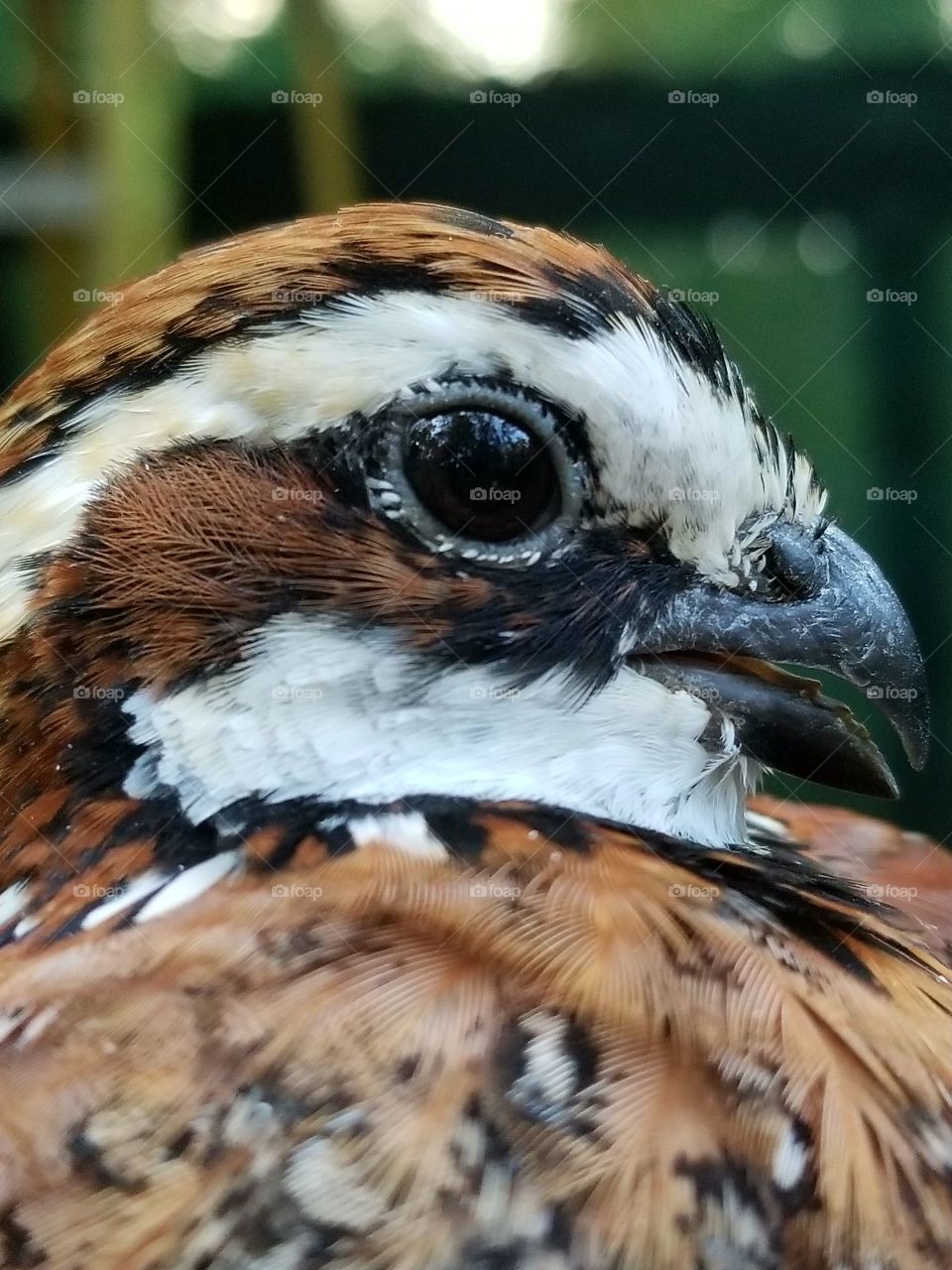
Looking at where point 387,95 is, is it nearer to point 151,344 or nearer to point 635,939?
point 151,344

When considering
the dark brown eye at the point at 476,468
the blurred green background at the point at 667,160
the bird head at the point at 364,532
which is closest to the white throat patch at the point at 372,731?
the bird head at the point at 364,532

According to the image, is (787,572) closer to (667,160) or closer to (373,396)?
(373,396)

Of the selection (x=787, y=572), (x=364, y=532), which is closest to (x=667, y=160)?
(x=787, y=572)

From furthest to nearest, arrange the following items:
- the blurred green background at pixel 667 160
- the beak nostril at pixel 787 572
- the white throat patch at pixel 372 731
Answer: the blurred green background at pixel 667 160
the beak nostril at pixel 787 572
the white throat patch at pixel 372 731

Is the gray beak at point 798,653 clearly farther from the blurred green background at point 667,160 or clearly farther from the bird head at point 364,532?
the blurred green background at point 667,160

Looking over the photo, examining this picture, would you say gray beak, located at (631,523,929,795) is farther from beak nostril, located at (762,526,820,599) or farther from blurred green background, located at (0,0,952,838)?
blurred green background, located at (0,0,952,838)

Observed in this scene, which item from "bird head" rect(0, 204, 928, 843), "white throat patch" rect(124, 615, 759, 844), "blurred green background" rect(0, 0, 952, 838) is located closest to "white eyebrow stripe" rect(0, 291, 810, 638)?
"bird head" rect(0, 204, 928, 843)
